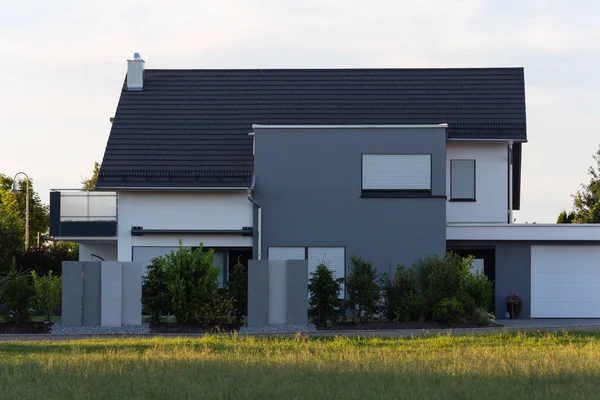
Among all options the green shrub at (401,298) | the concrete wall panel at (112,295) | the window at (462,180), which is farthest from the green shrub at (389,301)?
the window at (462,180)

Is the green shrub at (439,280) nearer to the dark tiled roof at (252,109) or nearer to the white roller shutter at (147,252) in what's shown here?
the dark tiled roof at (252,109)

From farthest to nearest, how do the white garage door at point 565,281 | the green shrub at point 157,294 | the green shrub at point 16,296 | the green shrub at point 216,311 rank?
1. the white garage door at point 565,281
2. the green shrub at point 157,294
3. the green shrub at point 216,311
4. the green shrub at point 16,296

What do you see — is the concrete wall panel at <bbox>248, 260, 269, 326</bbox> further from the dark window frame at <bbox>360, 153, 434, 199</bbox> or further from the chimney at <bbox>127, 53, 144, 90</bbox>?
the chimney at <bbox>127, 53, 144, 90</bbox>

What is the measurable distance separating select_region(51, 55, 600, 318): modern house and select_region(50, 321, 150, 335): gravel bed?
5007 mm

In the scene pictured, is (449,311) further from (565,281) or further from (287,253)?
(565,281)

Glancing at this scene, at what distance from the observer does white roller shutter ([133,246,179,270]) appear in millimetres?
31844

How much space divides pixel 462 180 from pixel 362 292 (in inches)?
322

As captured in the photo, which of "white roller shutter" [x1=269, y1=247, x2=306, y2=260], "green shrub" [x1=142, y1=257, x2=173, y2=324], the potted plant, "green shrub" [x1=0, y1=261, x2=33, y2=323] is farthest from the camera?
the potted plant

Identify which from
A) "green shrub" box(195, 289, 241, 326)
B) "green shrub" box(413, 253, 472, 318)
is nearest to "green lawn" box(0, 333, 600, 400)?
"green shrub" box(195, 289, 241, 326)

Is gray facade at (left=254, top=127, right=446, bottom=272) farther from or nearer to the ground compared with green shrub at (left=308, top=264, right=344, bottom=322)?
farther from the ground

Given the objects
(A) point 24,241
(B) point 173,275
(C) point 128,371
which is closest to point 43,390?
(C) point 128,371

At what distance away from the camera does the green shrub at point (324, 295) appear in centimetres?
2739

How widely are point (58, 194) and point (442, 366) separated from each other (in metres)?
18.9

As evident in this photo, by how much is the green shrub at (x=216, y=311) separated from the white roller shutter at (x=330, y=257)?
4891 millimetres
